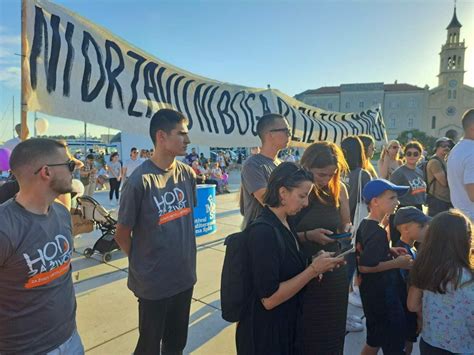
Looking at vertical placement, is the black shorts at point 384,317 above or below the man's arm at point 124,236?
below

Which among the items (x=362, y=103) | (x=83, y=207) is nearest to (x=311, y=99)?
(x=362, y=103)

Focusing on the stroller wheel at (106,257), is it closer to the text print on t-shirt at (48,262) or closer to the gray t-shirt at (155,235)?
the gray t-shirt at (155,235)

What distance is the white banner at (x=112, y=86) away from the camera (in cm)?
237

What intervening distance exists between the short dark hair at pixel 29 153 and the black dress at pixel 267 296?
1.09 m

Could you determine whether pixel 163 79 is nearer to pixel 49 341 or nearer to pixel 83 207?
pixel 49 341

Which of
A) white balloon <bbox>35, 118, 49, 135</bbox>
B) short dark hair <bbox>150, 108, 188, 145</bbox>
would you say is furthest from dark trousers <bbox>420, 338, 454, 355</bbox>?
white balloon <bbox>35, 118, 49, 135</bbox>

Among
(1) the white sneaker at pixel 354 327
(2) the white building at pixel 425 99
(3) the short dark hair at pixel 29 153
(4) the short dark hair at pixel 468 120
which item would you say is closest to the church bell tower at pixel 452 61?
(2) the white building at pixel 425 99

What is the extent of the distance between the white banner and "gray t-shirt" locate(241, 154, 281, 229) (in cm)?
108

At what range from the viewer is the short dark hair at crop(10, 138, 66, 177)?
4.99ft

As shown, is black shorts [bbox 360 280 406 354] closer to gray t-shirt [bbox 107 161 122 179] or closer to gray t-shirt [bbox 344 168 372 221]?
gray t-shirt [bbox 344 168 372 221]

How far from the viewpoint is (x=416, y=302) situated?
1.90 metres

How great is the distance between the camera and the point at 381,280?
2.18 metres

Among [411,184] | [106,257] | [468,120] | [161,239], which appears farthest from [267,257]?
[106,257]

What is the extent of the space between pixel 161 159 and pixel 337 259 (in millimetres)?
1386
